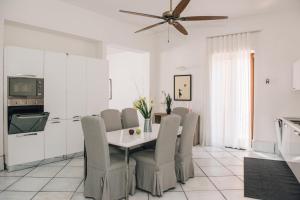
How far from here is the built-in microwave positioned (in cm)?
363

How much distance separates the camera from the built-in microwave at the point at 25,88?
3.63m

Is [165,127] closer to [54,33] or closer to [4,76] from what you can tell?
[4,76]

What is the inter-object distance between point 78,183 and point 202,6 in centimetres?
398

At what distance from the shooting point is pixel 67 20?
4523 mm

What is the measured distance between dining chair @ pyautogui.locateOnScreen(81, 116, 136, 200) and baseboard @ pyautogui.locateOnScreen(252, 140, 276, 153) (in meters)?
3.43

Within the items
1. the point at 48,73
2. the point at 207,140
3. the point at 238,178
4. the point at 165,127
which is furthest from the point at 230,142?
the point at 48,73

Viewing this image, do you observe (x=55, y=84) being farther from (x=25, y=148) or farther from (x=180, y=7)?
(x=180, y=7)

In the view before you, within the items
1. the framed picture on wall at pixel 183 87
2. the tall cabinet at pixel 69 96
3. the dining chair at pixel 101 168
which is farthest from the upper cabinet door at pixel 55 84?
the framed picture on wall at pixel 183 87

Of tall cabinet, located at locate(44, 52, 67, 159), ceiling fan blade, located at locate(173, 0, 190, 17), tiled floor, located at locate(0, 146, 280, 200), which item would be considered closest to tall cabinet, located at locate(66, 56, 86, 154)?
tall cabinet, located at locate(44, 52, 67, 159)

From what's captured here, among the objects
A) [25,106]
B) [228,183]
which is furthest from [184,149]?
[25,106]

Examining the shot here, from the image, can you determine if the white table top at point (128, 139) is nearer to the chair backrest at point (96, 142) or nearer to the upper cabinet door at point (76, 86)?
the chair backrest at point (96, 142)

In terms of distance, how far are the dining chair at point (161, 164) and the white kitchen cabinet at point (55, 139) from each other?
1854mm

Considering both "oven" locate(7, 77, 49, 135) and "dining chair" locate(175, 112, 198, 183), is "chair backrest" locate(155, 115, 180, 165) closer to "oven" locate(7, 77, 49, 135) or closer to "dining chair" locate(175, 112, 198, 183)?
"dining chair" locate(175, 112, 198, 183)

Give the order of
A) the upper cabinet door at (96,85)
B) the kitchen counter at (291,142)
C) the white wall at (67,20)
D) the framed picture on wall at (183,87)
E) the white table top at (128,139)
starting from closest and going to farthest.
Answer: the white table top at (128,139), the kitchen counter at (291,142), the white wall at (67,20), the upper cabinet door at (96,85), the framed picture on wall at (183,87)
